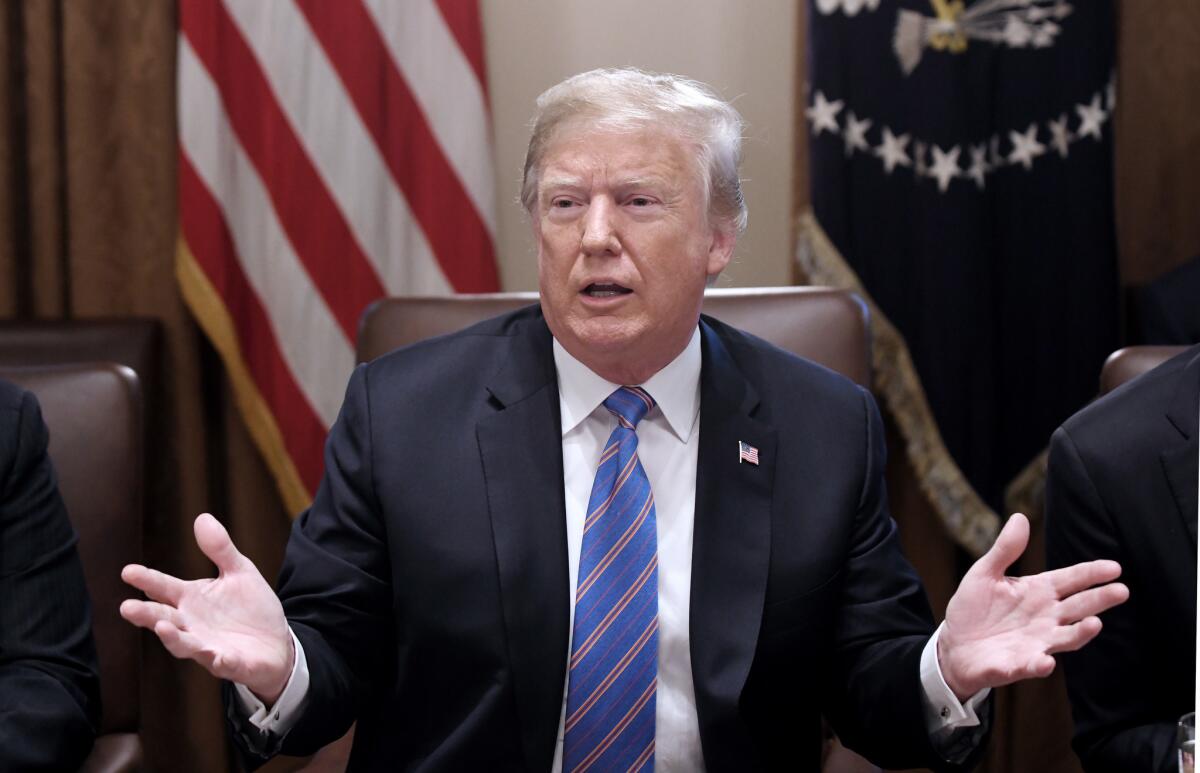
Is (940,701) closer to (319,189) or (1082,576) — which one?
(1082,576)

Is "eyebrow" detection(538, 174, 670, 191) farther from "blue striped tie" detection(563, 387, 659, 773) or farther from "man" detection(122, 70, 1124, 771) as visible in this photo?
"blue striped tie" detection(563, 387, 659, 773)

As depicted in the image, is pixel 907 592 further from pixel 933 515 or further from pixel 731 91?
pixel 731 91

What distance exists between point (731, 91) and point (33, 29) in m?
1.66

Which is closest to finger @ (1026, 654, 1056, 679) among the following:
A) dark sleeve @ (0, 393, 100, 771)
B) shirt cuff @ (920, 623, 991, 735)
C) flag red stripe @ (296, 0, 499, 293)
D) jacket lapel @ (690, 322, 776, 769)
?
shirt cuff @ (920, 623, 991, 735)

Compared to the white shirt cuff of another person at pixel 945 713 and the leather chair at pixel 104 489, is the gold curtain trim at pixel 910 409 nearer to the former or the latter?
the white shirt cuff of another person at pixel 945 713

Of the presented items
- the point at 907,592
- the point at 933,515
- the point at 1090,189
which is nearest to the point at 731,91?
the point at 1090,189

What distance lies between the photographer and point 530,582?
180cm

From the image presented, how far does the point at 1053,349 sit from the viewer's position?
10.4 feet

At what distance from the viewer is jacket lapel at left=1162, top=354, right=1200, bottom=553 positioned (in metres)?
1.74

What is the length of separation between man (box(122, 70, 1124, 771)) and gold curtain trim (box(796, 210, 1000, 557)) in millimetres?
1154

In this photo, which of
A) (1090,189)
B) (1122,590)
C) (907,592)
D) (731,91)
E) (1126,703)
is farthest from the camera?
(731,91)

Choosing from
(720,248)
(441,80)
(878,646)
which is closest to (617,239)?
(720,248)

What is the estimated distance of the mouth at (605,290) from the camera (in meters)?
1.87

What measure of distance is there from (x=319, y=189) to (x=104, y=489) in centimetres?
133
